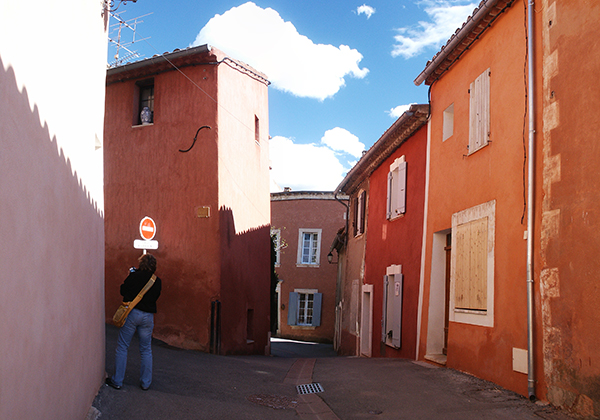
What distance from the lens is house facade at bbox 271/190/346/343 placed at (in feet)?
96.2

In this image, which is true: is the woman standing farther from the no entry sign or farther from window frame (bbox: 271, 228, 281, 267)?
window frame (bbox: 271, 228, 281, 267)

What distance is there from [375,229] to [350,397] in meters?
8.42

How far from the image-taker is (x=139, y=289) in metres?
7.02

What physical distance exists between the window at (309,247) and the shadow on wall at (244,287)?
12415mm

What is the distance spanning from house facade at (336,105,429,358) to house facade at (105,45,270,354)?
330 centimetres

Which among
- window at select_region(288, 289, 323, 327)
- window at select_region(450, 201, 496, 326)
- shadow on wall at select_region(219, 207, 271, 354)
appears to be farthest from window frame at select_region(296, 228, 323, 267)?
window at select_region(450, 201, 496, 326)

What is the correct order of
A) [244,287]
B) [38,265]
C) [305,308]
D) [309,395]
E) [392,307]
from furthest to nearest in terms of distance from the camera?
[305,308] < [244,287] < [392,307] < [309,395] < [38,265]

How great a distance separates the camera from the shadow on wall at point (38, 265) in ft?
9.91

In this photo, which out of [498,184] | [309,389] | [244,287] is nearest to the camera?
[498,184]

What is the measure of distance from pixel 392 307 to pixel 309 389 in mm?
5196

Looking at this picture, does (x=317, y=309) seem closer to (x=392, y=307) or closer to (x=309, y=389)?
(x=392, y=307)

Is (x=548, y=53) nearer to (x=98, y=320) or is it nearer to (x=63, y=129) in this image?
(x=63, y=129)

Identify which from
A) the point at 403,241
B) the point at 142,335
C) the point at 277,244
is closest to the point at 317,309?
the point at 277,244

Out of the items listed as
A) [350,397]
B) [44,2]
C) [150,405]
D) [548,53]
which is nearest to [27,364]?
[44,2]
